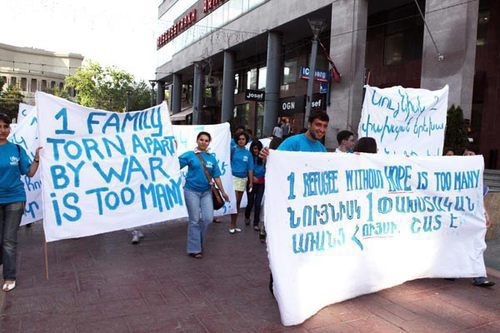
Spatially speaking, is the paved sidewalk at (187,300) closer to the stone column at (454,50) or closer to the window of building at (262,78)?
the stone column at (454,50)

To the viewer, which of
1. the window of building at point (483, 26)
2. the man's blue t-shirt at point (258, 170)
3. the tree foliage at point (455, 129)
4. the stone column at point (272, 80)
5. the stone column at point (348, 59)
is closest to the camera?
the man's blue t-shirt at point (258, 170)

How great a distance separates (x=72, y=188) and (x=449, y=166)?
4296mm

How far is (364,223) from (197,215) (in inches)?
93.5

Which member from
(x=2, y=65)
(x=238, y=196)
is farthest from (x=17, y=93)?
(x=238, y=196)

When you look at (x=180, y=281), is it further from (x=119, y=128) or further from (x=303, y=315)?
(x=119, y=128)

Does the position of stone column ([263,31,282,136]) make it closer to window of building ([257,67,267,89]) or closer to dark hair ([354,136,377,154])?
window of building ([257,67,267,89])

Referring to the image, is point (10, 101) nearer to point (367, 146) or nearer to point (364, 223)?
point (367, 146)

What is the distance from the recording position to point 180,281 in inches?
199

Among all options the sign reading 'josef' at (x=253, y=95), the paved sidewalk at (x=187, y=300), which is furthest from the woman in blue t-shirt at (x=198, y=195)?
the sign reading 'josef' at (x=253, y=95)

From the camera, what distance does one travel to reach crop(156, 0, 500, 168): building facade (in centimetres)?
1405

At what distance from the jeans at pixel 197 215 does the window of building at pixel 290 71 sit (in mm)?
21461

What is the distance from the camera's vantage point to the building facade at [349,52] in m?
14.0

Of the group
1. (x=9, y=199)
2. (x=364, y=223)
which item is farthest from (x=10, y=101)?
(x=364, y=223)

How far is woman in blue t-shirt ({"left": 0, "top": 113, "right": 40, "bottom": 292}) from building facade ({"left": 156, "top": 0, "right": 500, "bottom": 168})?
7.48 meters
